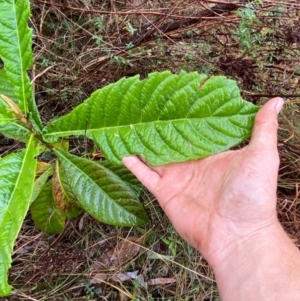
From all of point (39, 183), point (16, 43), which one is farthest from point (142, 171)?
point (16, 43)

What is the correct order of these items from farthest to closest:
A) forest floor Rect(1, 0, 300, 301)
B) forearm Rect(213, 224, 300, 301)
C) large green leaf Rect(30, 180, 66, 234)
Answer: forest floor Rect(1, 0, 300, 301) → large green leaf Rect(30, 180, 66, 234) → forearm Rect(213, 224, 300, 301)

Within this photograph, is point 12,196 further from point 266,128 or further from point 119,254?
point 119,254

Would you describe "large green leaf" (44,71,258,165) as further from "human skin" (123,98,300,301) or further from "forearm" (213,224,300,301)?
"forearm" (213,224,300,301)

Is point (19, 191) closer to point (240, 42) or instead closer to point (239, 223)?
point (239, 223)

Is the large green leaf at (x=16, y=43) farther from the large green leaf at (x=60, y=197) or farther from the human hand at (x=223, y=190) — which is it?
the human hand at (x=223, y=190)

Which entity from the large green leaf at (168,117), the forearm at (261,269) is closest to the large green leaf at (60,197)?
the large green leaf at (168,117)

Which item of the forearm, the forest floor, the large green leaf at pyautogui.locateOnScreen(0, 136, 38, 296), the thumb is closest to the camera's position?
the large green leaf at pyautogui.locateOnScreen(0, 136, 38, 296)

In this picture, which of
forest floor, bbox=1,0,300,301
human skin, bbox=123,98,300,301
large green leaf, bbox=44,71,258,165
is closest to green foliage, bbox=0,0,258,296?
large green leaf, bbox=44,71,258,165
